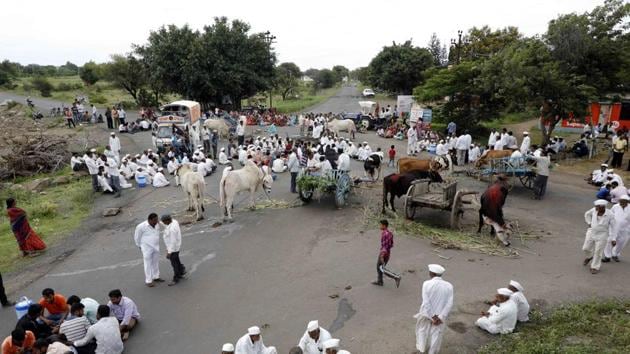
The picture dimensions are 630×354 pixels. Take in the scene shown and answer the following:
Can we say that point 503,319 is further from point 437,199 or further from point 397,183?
point 397,183

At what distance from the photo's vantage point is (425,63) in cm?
4797

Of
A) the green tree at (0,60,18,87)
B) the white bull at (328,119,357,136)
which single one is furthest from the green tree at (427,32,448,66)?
the green tree at (0,60,18,87)

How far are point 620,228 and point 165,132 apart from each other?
19695 millimetres

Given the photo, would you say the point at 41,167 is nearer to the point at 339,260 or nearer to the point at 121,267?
the point at 121,267

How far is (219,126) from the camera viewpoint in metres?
27.1

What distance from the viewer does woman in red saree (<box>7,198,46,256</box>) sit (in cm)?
999

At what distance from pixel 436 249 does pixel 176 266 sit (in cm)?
603

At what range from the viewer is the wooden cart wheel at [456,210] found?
11.0 meters

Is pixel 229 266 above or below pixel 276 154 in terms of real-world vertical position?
below

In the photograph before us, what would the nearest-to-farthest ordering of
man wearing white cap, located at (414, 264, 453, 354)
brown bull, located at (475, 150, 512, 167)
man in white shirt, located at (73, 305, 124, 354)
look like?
man wearing white cap, located at (414, 264, 453, 354) < man in white shirt, located at (73, 305, 124, 354) < brown bull, located at (475, 150, 512, 167)

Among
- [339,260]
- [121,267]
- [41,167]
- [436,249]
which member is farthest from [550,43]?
[41,167]

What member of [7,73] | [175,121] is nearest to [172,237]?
[175,121]

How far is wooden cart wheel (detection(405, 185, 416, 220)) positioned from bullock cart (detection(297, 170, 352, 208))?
2169mm

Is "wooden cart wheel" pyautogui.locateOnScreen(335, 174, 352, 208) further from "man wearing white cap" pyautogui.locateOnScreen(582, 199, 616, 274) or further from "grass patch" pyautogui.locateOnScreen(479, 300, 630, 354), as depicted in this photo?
"grass patch" pyautogui.locateOnScreen(479, 300, 630, 354)
